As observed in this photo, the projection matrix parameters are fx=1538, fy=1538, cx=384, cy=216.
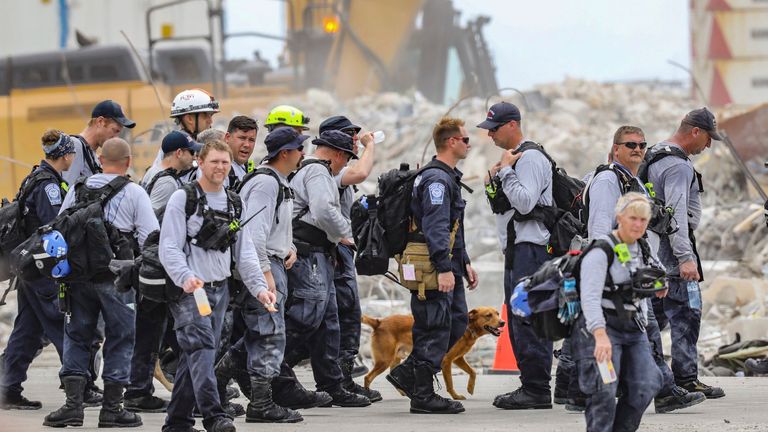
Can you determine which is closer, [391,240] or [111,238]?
[111,238]

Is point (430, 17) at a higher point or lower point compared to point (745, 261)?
higher

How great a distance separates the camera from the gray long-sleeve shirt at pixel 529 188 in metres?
9.85

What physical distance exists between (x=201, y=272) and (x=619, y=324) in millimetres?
2252

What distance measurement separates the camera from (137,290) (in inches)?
351

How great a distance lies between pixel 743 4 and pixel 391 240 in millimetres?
21479

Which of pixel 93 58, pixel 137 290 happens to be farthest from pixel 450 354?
pixel 93 58

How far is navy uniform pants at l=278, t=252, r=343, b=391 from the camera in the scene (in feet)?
32.1

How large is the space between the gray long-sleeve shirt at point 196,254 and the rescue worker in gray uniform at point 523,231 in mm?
2097

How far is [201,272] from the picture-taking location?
8281mm

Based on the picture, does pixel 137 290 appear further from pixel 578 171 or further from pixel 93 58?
pixel 578 171

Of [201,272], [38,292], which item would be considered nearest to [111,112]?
[38,292]

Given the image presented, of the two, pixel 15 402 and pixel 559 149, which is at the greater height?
pixel 559 149

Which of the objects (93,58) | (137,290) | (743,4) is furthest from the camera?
(743,4)

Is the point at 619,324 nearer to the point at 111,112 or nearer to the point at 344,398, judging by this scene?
the point at 344,398
